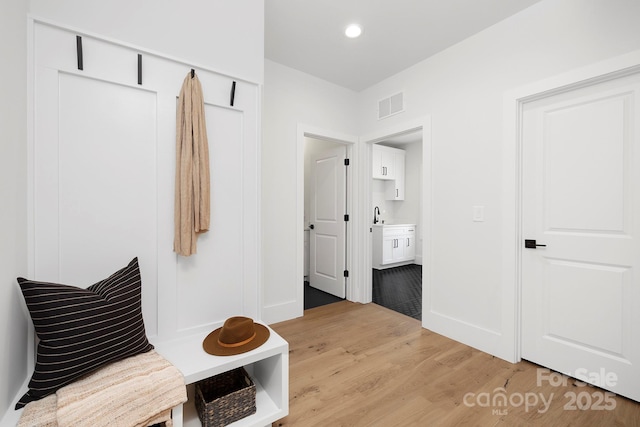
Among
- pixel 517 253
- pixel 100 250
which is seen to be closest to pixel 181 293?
pixel 100 250

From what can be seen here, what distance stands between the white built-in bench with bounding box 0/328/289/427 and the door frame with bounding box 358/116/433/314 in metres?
1.79

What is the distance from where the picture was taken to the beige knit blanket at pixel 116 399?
0.92 meters

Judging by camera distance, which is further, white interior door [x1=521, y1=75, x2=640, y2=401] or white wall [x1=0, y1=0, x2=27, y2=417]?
white interior door [x1=521, y1=75, x2=640, y2=401]

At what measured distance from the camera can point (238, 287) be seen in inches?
70.5

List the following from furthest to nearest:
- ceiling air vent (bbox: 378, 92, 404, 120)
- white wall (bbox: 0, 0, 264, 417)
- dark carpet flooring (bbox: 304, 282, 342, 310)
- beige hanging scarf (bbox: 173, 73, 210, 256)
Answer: dark carpet flooring (bbox: 304, 282, 342, 310) → ceiling air vent (bbox: 378, 92, 404, 120) → beige hanging scarf (bbox: 173, 73, 210, 256) → white wall (bbox: 0, 0, 264, 417)

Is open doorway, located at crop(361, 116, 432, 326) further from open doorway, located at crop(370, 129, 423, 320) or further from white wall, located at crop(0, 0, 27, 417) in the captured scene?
white wall, located at crop(0, 0, 27, 417)

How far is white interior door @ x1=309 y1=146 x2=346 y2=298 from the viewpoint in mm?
3584

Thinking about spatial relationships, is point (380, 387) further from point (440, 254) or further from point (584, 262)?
point (584, 262)

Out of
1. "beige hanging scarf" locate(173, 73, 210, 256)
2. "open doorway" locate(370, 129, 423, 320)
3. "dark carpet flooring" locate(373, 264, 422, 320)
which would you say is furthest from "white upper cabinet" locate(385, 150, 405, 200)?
"beige hanging scarf" locate(173, 73, 210, 256)

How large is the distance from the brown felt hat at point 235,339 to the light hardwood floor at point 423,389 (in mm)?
488

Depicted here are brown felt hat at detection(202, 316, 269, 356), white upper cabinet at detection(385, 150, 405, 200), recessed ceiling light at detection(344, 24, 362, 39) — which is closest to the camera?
brown felt hat at detection(202, 316, 269, 356)

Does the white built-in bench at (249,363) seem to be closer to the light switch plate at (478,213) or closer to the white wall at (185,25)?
the white wall at (185,25)

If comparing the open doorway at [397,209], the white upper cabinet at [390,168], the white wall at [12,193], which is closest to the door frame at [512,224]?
the open doorway at [397,209]

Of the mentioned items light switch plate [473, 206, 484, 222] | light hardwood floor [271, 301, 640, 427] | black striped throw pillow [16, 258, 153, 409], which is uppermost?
light switch plate [473, 206, 484, 222]
